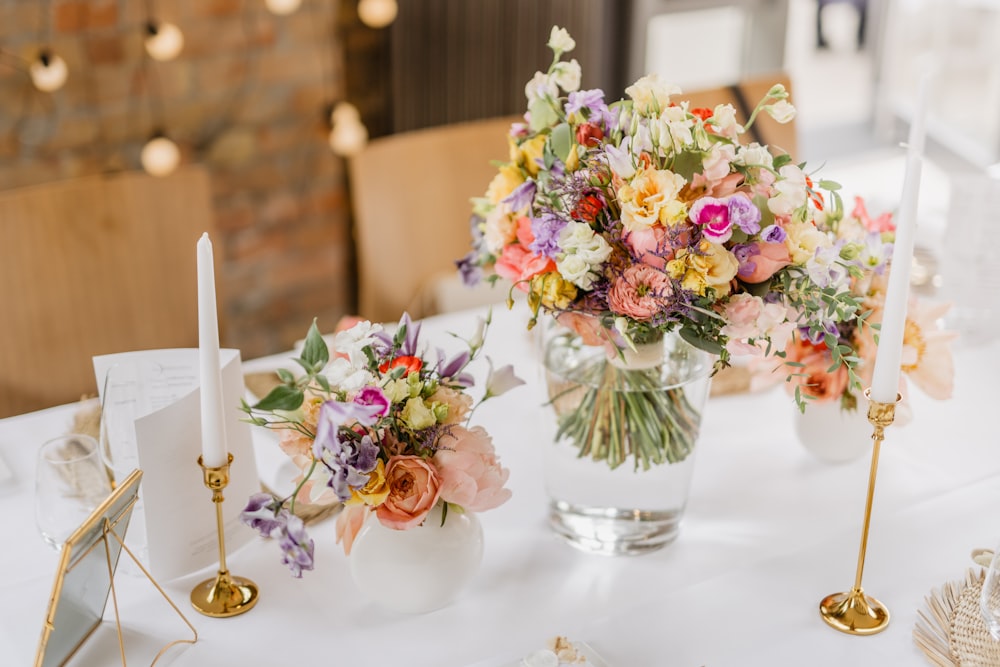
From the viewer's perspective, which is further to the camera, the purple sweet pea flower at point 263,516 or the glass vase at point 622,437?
the glass vase at point 622,437

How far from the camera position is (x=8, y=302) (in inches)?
68.6

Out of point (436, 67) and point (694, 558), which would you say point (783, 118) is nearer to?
point (694, 558)

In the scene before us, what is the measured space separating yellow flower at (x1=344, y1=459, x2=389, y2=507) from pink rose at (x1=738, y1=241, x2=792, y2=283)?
1.20 feet

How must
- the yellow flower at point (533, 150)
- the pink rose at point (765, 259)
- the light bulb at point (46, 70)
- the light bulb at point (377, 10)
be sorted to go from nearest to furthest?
1. the pink rose at point (765, 259)
2. the yellow flower at point (533, 150)
3. the light bulb at point (46, 70)
4. the light bulb at point (377, 10)

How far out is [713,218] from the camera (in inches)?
37.9

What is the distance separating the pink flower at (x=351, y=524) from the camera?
1.05m

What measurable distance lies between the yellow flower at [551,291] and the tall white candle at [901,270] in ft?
0.92

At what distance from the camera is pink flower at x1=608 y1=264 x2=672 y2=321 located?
993 millimetres

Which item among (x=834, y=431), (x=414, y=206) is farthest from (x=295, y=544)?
(x=414, y=206)

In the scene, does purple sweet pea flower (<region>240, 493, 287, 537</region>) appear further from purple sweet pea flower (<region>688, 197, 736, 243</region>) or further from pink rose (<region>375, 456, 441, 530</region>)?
purple sweet pea flower (<region>688, 197, 736, 243</region>)

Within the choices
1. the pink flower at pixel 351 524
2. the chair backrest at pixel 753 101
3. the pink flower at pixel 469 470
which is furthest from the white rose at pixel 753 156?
the chair backrest at pixel 753 101

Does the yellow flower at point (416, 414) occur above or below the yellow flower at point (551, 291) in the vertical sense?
below

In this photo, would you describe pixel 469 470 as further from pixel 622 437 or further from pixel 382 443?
pixel 622 437

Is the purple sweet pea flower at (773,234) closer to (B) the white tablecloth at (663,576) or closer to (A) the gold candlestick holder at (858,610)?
(A) the gold candlestick holder at (858,610)
